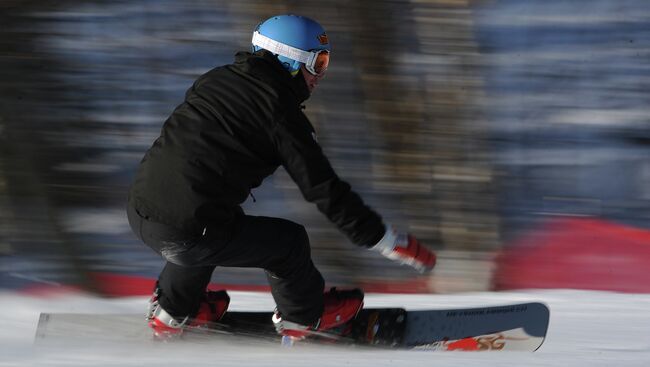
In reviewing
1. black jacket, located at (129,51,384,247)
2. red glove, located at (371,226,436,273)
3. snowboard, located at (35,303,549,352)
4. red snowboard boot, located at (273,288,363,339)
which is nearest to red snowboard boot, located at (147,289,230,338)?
snowboard, located at (35,303,549,352)

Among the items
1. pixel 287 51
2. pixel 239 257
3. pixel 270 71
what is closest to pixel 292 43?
pixel 287 51

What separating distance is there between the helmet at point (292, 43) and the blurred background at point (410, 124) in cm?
123

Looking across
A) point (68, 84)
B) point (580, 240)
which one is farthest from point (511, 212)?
point (68, 84)

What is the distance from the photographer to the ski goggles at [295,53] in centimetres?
350

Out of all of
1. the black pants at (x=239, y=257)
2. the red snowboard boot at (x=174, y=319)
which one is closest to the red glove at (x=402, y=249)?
the black pants at (x=239, y=257)

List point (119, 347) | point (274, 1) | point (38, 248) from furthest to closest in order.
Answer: point (38, 248), point (274, 1), point (119, 347)

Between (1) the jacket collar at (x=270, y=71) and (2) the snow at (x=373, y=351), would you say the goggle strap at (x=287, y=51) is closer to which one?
(1) the jacket collar at (x=270, y=71)

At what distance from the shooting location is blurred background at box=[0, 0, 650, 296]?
4.82 metres

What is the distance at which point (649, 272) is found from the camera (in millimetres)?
5031

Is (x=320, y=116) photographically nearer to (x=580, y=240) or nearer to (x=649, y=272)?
(x=580, y=240)

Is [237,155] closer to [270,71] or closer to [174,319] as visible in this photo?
[270,71]

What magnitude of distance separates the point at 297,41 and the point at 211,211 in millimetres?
755

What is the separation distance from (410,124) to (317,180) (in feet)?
5.61

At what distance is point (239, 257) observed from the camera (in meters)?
3.59
